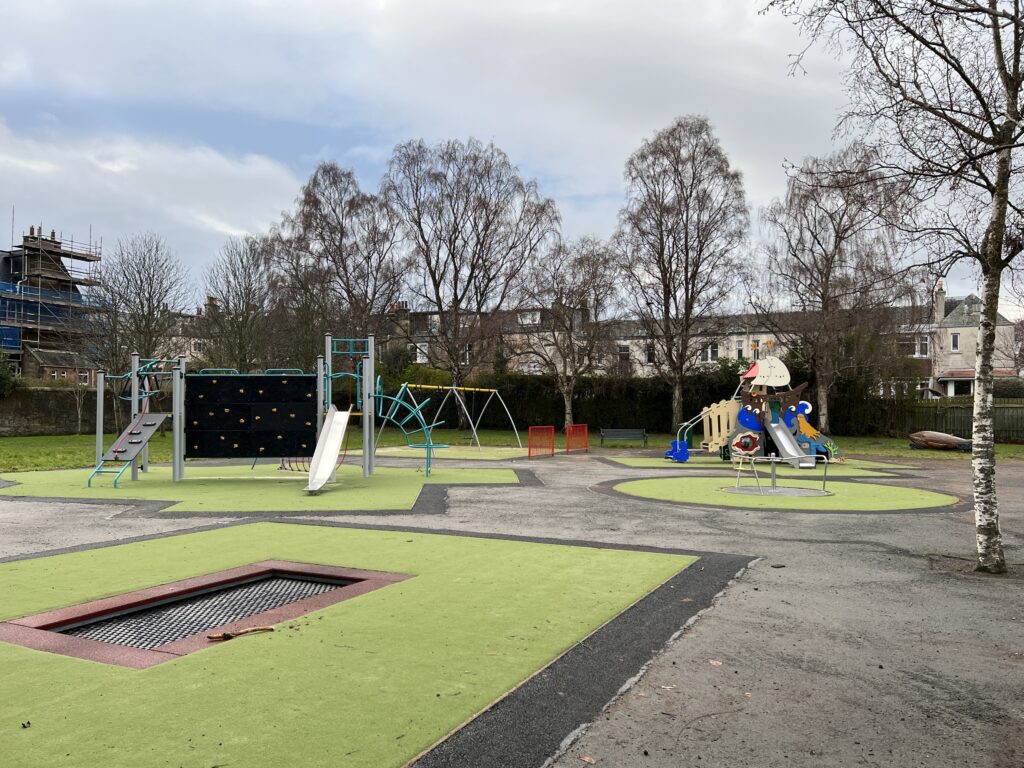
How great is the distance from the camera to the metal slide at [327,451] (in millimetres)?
14672

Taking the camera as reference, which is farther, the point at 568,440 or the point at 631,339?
the point at 631,339

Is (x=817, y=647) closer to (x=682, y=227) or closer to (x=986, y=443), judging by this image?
(x=986, y=443)

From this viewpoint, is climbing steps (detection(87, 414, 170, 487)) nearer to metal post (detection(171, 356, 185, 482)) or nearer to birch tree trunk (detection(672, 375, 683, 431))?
metal post (detection(171, 356, 185, 482))

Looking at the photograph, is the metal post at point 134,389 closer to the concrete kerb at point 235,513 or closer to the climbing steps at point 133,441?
the climbing steps at point 133,441

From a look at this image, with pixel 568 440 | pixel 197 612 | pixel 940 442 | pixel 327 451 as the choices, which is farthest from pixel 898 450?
pixel 197 612

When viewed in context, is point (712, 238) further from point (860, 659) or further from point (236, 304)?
point (860, 659)

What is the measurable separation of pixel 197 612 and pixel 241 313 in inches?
1363

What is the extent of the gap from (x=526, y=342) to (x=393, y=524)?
29.5 m

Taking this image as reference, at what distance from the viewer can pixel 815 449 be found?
2145 centimetres

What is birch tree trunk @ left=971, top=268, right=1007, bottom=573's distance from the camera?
764 centimetres

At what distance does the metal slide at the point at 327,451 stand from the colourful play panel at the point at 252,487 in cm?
28

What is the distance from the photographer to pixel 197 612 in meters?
6.27

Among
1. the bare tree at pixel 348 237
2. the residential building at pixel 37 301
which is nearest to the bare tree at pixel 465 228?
the bare tree at pixel 348 237

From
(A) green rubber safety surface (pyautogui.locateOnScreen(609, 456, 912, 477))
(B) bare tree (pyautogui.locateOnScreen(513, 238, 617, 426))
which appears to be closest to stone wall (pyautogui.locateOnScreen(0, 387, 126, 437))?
(B) bare tree (pyautogui.locateOnScreen(513, 238, 617, 426))
